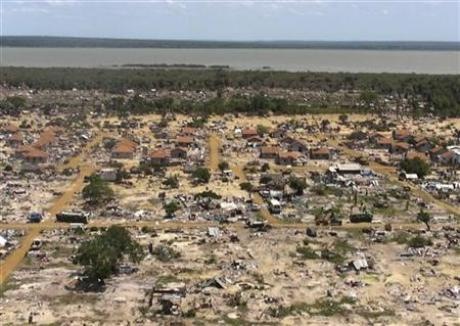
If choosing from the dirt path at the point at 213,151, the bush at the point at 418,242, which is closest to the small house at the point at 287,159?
the dirt path at the point at 213,151

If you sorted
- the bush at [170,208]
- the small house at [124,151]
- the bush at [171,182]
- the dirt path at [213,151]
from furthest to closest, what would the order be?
1. the small house at [124,151]
2. the dirt path at [213,151]
3. the bush at [171,182]
4. the bush at [170,208]

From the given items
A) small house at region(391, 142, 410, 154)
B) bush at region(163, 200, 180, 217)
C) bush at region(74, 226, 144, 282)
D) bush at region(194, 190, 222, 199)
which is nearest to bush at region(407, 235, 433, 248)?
bush at region(194, 190, 222, 199)

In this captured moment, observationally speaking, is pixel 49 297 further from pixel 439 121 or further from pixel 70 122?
pixel 439 121

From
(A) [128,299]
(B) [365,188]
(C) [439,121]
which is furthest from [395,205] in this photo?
(C) [439,121]

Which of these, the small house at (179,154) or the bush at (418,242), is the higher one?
the small house at (179,154)

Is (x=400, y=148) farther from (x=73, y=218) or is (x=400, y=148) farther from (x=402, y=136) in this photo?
(x=73, y=218)

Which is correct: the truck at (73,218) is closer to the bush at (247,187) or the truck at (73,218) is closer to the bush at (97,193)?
the bush at (97,193)

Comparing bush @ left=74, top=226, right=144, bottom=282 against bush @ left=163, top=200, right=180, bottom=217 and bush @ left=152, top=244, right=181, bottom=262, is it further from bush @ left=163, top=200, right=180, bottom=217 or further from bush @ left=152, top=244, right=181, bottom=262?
bush @ left=163, top=200, right=180, bottom=217
